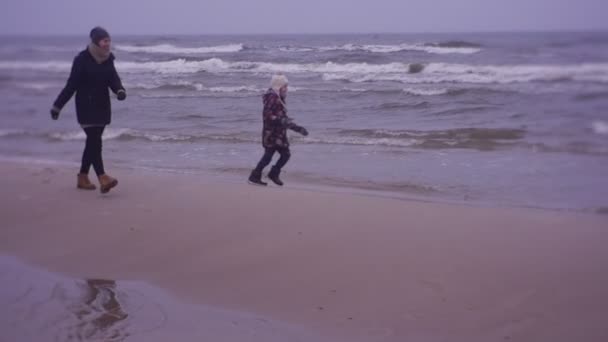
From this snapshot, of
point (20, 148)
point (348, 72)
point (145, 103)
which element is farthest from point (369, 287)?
point (348, 72)

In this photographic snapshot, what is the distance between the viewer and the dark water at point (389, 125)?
8539mm

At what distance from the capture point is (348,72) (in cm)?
2652

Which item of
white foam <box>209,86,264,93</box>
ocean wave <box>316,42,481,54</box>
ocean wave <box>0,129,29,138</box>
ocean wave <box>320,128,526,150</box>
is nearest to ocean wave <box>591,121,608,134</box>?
ocean wave <box>320,128,526,150</box>

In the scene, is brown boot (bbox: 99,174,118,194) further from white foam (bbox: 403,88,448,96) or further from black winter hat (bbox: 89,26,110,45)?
white foam (bbox: 403,88,448,96)

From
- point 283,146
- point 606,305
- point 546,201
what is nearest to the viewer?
point 606,305

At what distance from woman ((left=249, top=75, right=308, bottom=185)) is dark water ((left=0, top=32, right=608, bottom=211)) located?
23.9 inches

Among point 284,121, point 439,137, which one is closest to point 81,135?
point 284,121

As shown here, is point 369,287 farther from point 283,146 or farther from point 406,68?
point 406,68

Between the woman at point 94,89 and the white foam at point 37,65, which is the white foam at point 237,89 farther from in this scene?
the woman at point 94,89

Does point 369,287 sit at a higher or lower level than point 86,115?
lower

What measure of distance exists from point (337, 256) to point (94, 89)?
3.10 m

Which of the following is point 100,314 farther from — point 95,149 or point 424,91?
point 424,91

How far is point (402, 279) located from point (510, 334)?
93cm

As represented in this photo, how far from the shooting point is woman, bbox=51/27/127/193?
21.4 ft
